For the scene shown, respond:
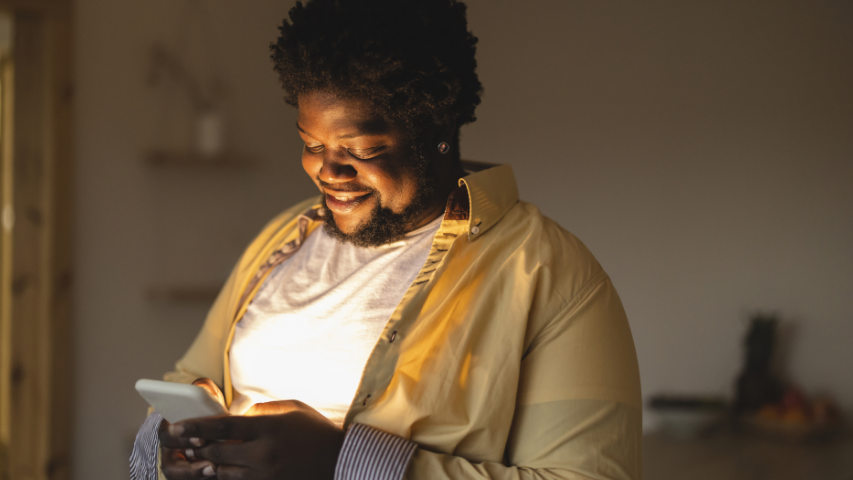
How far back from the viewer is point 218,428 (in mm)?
749

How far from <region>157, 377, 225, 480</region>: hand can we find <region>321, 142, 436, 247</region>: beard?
323mm

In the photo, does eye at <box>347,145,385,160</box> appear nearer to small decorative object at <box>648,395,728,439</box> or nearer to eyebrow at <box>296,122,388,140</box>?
eyebrow at <box>296,122,388,140</box>

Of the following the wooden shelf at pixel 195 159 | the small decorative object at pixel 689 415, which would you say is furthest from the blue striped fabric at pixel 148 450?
the small decorative object at pixel 689 415

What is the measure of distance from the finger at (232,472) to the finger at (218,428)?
4 cm

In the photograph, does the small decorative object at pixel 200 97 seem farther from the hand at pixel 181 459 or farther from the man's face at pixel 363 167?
the hand at pixel 181 459

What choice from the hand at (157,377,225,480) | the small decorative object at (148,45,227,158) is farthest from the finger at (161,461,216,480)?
the small decorative object at (148,45,227,158)

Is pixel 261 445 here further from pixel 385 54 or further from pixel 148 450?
pixel 385 54

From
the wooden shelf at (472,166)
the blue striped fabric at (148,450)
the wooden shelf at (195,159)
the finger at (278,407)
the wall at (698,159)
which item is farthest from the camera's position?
the wall at (698,159)

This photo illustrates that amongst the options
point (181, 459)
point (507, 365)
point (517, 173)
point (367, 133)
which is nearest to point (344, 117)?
point (367, 133)

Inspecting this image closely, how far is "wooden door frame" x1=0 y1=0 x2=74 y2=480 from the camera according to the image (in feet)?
7.17

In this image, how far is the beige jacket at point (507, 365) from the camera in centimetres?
80

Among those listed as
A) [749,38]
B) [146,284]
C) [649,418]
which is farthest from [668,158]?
[146,284]

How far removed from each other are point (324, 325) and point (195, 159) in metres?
1.79

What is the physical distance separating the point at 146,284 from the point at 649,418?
7.29 ft
